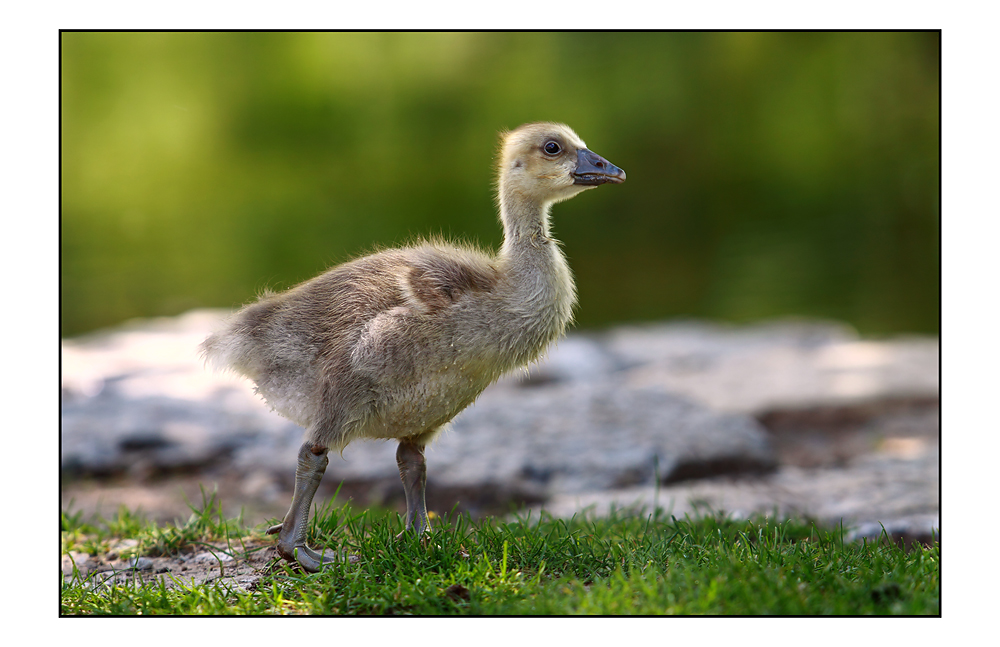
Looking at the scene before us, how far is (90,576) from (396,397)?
6.33 ft

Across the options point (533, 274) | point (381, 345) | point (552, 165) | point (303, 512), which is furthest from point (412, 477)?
point (552, 165)

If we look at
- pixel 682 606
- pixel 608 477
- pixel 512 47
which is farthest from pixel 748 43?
pixel 682 606

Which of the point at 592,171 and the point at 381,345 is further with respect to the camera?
the point at 592,171

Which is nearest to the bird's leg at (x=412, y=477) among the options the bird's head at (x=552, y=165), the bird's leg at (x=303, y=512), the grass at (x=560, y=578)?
the grass at (x=560, y=578)

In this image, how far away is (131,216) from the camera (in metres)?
21.9

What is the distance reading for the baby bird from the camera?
15.1 ft

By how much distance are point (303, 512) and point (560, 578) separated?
4.56 feet

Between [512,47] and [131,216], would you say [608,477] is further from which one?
[131,216]

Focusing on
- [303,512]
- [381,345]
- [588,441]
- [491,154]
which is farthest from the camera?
[491,154]

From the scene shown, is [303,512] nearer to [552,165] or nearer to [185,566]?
[185,566]

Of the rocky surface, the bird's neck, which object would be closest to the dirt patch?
the rocky surface

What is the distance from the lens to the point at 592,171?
4.81m

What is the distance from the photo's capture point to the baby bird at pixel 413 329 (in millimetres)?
4598

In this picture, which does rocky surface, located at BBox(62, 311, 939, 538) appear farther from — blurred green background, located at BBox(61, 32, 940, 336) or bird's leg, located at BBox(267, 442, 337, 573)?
blurred green background, located at BBox(61, 32, 940, 336)
